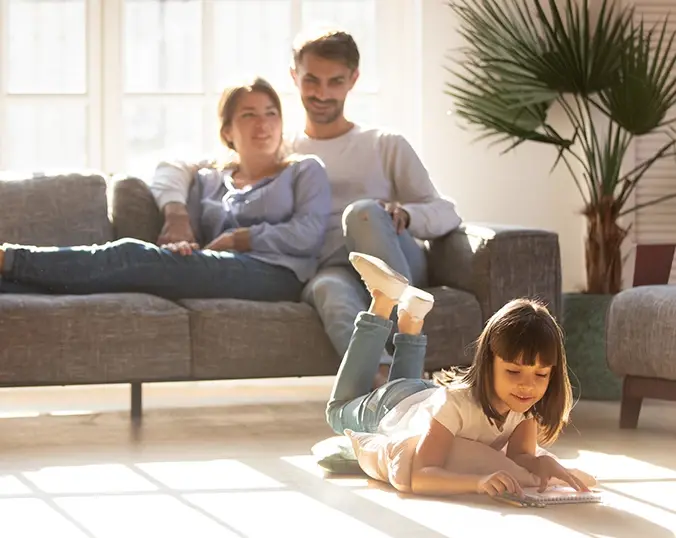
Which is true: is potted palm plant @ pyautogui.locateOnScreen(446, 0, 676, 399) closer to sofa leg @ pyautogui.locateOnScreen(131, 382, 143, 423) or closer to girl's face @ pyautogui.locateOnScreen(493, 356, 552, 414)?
sofa leg @ pyautogui.locateOnScreen(131, 382, 143, 423)

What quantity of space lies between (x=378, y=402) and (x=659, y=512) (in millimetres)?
615

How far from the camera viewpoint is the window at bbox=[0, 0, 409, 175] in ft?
14.7

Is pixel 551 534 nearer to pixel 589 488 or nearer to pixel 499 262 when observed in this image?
pixel 589 488

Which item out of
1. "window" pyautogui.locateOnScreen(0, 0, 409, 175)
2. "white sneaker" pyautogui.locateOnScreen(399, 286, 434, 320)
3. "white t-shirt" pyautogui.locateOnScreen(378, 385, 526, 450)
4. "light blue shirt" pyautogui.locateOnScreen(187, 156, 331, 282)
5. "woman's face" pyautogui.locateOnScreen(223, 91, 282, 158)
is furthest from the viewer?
"window" pyautogui.locateOnScreen(0, 0, 409, 175)

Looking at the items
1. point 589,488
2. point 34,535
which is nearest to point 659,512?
point 589,488

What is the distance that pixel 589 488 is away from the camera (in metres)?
2.44

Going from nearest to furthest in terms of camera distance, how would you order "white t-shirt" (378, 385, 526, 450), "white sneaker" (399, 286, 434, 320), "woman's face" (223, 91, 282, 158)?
"white t-shirt" (378, 385, 526, 450) < "white sneaker" (399, 286, 434, 320) < "woman's face" (223, 91, 282, 158)

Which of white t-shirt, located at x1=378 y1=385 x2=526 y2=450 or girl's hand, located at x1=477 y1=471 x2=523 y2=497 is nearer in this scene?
girl's hand, located at x1=477 y1=471 x2=523 y2=497

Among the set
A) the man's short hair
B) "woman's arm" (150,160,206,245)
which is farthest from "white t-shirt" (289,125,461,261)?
"woman's arm" (150,160,206,245)

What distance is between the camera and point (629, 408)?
3424 millimetres

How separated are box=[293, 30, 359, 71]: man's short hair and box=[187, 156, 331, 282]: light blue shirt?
30 centimetres

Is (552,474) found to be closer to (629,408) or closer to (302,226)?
(629,408)

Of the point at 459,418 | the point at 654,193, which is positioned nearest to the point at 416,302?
the point at 459,418

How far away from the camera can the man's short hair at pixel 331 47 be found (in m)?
3.73
